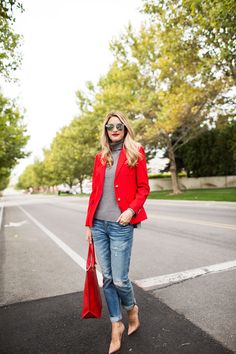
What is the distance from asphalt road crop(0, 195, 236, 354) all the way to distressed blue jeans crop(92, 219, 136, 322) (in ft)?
1.28

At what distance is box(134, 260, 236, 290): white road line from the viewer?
430 centimetres

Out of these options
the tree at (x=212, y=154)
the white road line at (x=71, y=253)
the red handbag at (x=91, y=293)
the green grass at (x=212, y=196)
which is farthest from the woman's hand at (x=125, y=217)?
the tree at (x=212, y=154)

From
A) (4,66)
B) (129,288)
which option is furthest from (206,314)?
(4,66)

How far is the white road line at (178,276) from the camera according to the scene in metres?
4.30

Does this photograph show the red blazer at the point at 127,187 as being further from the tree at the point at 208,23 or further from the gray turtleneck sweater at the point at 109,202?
the tree at the point at 208,23

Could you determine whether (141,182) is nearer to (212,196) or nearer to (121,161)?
(121,161)

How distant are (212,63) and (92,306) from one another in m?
14.0

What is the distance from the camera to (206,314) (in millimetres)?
3295

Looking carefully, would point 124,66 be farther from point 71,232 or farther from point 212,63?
point 71,232

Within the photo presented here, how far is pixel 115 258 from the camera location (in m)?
2.79

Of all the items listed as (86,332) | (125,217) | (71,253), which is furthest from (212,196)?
(125,217)

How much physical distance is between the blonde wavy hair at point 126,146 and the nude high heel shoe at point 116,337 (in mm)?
1563

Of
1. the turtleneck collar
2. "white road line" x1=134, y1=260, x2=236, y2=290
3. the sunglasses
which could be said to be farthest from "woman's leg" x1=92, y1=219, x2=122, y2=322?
"white road line" x1=134, y1=260, x2=236, y2=290

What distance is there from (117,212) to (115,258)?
1.42 feet
